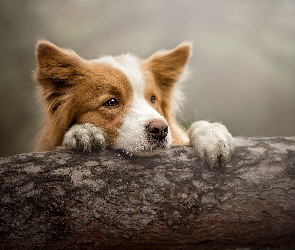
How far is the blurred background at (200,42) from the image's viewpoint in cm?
228

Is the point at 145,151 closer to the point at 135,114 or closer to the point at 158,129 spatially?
the point at 158,129

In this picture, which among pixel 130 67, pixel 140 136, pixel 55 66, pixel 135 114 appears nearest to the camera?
pixel 140 136

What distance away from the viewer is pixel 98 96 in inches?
73.6

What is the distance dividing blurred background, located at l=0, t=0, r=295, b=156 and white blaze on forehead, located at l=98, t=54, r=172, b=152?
0.30m

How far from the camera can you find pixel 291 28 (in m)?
2.42

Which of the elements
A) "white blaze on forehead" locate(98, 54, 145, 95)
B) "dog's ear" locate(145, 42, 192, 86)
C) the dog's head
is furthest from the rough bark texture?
"dog's ear" locate(145, 42, 192, 86)

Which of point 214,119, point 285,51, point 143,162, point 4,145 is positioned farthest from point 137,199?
point 285,51

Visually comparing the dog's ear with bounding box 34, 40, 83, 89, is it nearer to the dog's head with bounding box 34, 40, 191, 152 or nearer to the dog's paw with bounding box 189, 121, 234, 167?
the dog's head with bounding box 34, 40, 191, 152

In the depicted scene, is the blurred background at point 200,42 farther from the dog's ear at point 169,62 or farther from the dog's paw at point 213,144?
the dog's paw at point 213,144

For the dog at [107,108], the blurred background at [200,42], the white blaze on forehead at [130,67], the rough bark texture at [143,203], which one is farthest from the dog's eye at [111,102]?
the blurred background at [200,42]

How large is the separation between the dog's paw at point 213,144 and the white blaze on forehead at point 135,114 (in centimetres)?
15

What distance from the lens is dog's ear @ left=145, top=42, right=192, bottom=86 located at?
2225mm

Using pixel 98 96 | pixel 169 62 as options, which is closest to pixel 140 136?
pixel 98 96

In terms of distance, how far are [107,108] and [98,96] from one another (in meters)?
0.09
